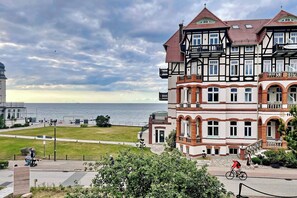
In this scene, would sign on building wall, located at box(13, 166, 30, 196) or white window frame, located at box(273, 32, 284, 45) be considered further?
white window frame, located at box(273, 32, 284, 45)

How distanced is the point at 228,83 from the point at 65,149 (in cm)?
2157

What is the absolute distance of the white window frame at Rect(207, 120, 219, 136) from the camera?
29.3 m

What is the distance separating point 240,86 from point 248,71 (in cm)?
201

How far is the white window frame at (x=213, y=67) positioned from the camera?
2964 centimetres

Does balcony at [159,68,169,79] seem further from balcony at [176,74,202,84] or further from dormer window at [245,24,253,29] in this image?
dormer window at [245,24,253,29]

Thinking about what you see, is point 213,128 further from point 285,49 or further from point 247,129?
point 285,49

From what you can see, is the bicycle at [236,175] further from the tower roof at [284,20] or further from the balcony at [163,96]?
the balcony at [163,96]

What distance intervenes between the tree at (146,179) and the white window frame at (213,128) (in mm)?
20139

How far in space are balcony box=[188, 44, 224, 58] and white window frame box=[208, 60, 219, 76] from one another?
84 cm

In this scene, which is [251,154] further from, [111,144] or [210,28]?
[111,144]

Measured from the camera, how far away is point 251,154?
26250mm

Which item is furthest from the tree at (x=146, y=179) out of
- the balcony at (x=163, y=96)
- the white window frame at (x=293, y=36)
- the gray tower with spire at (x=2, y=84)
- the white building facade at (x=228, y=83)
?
the gray tower with spire at (x=2, y=84)

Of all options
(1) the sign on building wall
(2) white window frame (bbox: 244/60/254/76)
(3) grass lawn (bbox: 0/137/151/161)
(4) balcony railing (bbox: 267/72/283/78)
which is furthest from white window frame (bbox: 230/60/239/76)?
(1) the sign on building wall

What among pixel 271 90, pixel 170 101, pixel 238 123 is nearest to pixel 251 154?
pixel 238 123
